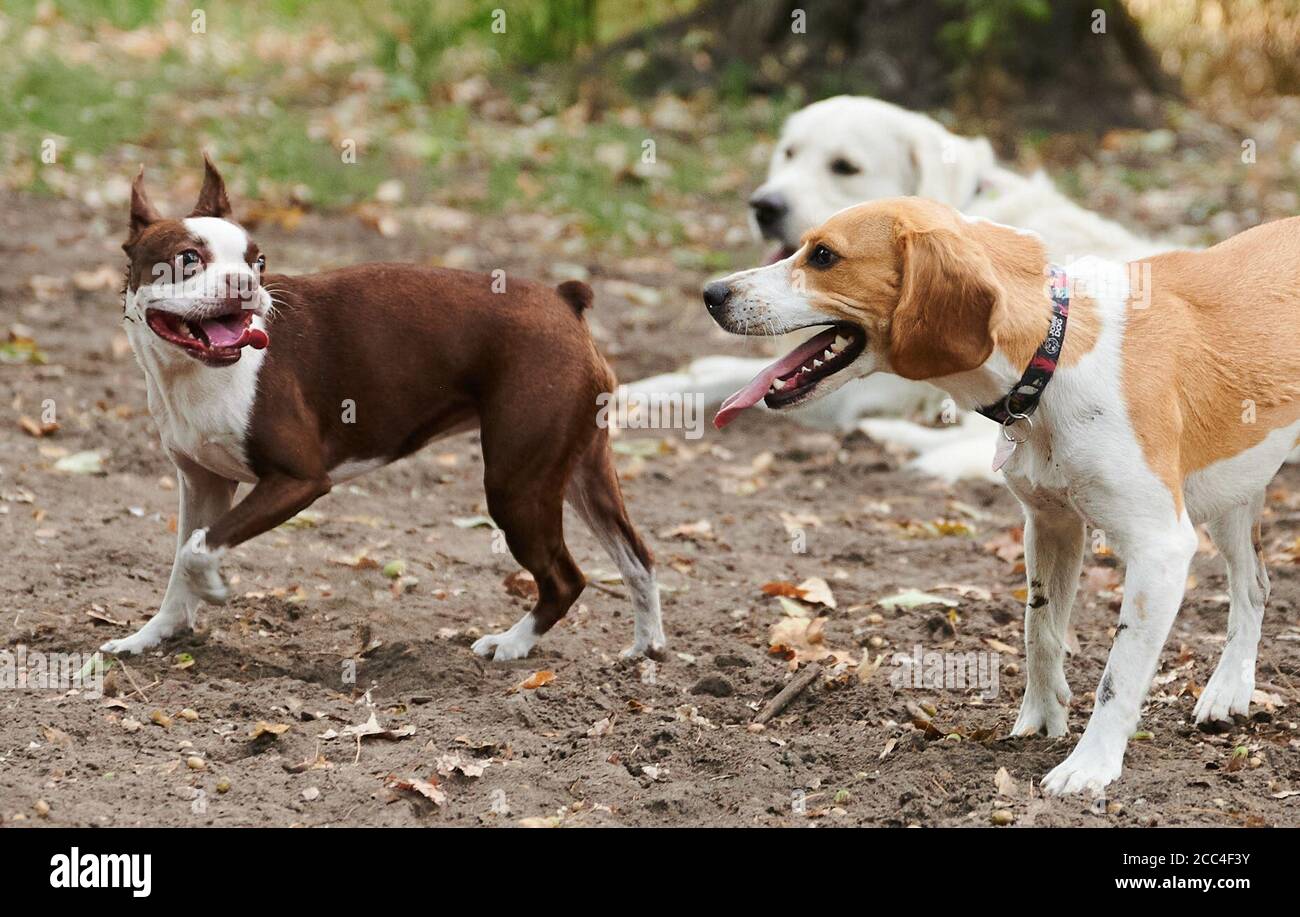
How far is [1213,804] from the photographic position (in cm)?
361

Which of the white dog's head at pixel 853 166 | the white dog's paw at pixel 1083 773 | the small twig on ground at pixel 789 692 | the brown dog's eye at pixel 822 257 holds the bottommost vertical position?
the small twig on ground at pixel 789 692

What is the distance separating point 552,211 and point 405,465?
455 cm

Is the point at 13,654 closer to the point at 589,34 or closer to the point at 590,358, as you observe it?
the point at 590,358

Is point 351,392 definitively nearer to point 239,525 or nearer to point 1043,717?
point 239,525

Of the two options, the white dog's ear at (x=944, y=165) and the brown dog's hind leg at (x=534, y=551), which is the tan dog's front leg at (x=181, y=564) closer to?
the brown dog's hind leg at (x=534, y=551)

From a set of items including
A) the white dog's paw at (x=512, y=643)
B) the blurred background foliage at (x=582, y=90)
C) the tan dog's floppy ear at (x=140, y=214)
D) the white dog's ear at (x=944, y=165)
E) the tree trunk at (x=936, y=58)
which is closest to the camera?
the tan dog's floppy ear at (x=140, y=214)

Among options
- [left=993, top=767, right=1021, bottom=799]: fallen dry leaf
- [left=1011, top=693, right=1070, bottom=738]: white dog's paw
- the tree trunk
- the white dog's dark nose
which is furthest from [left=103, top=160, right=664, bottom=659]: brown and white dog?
the tree trunk

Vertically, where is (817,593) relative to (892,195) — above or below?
below

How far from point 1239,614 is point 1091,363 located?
3.83 feet

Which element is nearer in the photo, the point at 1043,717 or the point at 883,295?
the point at 883,295

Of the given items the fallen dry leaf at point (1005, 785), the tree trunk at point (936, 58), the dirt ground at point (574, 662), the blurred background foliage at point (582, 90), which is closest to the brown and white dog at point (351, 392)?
the dirt ground at point (574, 662)

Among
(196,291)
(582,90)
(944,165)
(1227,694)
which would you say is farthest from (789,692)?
(582,90)

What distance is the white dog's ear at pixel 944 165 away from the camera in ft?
24.0

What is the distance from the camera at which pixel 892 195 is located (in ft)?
24.3
